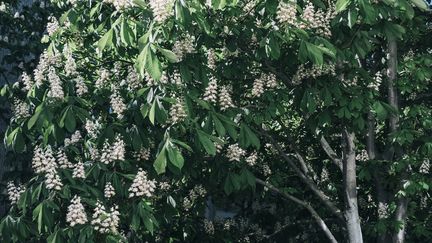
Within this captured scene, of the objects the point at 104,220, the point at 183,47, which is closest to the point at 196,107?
the point at 183,47

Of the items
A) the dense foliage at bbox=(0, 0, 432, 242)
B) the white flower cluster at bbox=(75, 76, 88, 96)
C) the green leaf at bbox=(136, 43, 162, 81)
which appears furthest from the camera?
the white flower cluster at bbox=(75, 76, 88, 96)

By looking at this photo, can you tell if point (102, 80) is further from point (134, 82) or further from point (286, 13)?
point (286, 13)

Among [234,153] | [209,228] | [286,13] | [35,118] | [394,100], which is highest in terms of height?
[286,13]

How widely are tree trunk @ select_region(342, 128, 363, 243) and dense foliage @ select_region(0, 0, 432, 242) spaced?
0.04ft

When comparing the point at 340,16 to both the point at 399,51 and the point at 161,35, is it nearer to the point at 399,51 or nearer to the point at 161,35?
the point at 161,35

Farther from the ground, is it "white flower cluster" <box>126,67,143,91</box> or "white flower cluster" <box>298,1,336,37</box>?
"white flower cluster" <box>298,1,336,37</box>

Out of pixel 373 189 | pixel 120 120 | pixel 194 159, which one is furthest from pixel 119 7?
pixel 373 189

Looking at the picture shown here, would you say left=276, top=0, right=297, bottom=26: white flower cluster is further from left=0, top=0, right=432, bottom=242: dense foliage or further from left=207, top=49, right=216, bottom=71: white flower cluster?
left=207, top=49, right=216, bottom=71: white flower cluster

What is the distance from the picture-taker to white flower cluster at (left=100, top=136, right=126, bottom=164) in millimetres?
4586

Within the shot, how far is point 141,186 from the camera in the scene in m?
4.58

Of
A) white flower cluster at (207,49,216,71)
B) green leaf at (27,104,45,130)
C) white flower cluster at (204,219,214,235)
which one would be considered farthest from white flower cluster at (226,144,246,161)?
white flower cluster at (204,219,214,235)

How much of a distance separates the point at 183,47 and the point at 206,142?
2.81 ft

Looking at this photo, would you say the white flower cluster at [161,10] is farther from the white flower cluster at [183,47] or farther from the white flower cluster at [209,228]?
the white flower cluster at [209,228]

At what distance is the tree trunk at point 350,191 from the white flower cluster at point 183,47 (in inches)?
79.5
